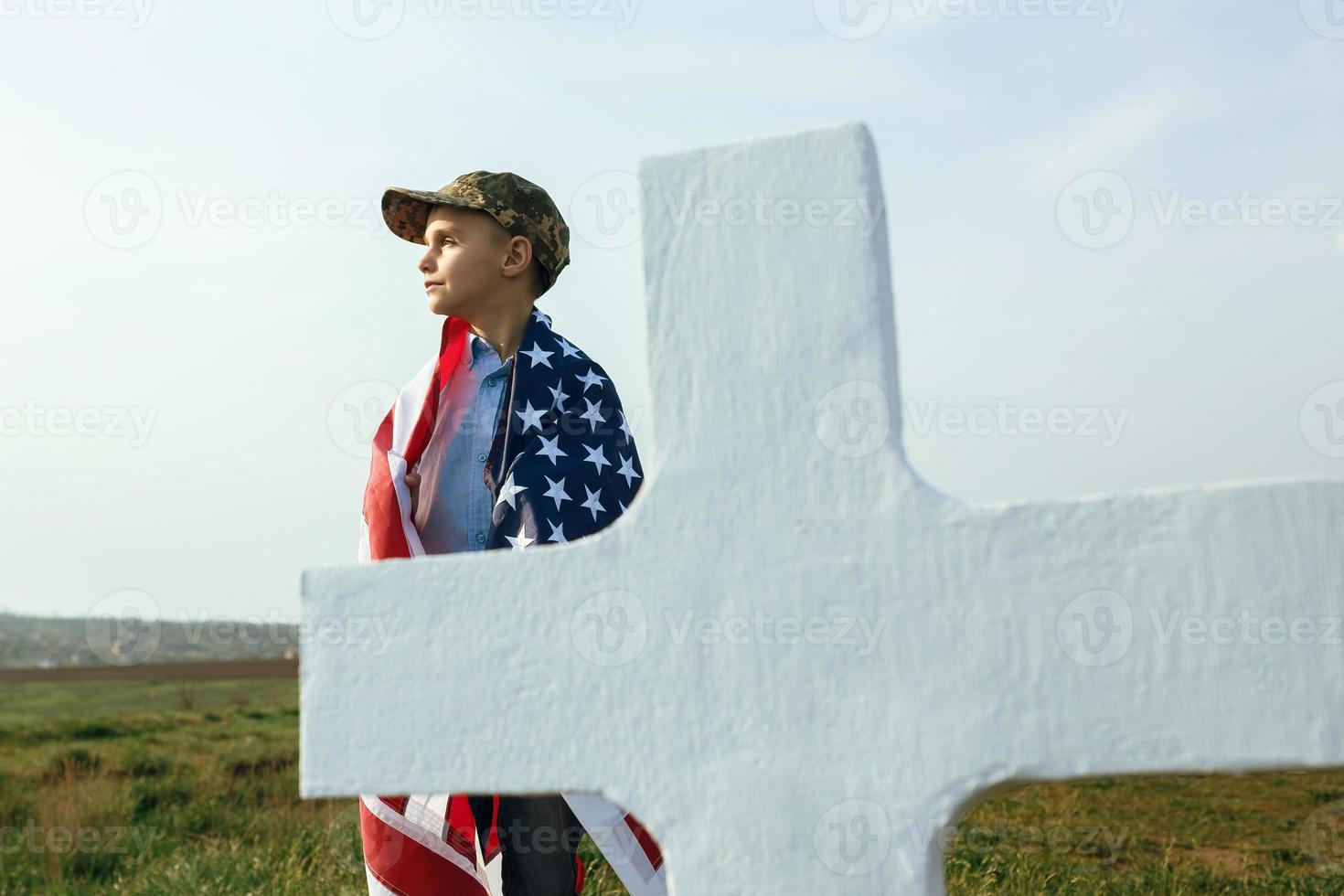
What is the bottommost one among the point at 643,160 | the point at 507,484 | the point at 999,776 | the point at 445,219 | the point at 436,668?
the point at 999,776

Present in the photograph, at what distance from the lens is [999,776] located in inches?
63.1

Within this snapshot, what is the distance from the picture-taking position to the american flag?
8.92 ft

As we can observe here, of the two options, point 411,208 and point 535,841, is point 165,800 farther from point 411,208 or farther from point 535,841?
point 411,208

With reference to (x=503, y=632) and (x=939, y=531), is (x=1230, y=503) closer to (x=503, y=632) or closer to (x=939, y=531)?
(x=939, y=531)

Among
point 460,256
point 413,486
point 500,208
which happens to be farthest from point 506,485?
point 500,208

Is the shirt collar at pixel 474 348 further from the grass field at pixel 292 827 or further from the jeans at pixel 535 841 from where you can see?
the grass field at pixel 292 827

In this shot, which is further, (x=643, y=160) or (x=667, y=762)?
(x=643, y=160)

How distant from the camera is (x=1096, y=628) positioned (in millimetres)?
1589

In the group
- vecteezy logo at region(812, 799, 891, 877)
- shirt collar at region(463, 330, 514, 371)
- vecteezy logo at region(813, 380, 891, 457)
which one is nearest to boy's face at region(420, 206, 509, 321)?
shirt collar at region(463, 330, 514, 371)

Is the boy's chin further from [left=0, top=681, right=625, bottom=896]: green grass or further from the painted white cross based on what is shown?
[left=0, top=681, right=625, bottom=896]: green grass

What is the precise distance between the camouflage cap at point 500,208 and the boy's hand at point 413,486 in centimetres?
60

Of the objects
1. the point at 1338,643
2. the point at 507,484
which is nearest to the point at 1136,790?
the point at 507,484

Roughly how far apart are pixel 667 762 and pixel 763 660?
0.20 m

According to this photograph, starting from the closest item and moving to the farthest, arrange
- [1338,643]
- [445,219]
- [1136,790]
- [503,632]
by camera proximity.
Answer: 1. [1338,643]
2. [503,632]
3. [445,219]
4. [1136,790]
